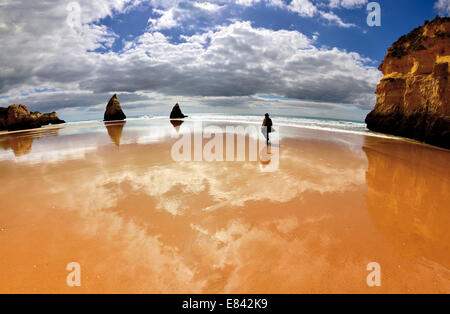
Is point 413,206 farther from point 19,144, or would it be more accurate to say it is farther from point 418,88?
point 19,144

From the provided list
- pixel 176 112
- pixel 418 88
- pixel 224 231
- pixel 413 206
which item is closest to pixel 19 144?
pixel 224 231

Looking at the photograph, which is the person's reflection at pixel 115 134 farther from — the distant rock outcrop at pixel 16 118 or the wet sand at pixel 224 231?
the distant rock outcrop at pixel 16 118

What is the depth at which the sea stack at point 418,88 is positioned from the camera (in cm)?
1148

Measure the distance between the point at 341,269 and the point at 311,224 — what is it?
3.19ft

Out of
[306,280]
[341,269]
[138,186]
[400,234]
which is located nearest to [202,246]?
[306,280]

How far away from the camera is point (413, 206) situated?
4.00 meters

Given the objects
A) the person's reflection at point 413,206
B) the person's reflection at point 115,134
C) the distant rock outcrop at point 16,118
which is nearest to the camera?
the person's reflection at point 413,206

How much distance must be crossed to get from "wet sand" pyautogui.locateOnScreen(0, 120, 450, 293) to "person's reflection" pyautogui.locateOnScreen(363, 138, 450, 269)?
0.03m

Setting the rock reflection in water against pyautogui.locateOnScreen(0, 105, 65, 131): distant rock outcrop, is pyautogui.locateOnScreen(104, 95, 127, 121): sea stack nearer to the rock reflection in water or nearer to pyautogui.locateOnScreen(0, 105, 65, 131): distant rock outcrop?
pyautogui.locateOnScreen(0, 105, 65, 131): distant rock outcrop

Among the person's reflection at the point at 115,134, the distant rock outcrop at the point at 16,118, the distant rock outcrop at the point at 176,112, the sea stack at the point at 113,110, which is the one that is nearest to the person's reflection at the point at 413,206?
the person's reflection at the point at 115,134

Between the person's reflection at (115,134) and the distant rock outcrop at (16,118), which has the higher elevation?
the distant rock outcrop at (16,118)

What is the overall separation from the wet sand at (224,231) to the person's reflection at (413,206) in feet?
0.08

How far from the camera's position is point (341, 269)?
2.40 m

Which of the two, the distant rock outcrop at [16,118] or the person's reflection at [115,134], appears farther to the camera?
the distant rock outcrop at [16,118]
